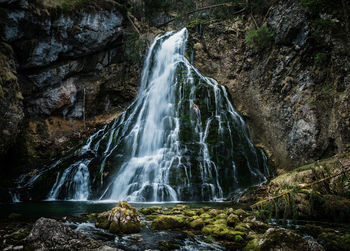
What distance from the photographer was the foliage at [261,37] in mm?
15545

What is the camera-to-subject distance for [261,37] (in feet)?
51.7

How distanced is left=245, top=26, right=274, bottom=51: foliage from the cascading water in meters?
3.96

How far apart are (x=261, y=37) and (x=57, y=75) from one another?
15573 mm

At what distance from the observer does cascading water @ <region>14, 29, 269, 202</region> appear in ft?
40.4

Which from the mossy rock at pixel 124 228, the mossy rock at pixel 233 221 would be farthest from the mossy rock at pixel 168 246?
the mossy rock at pixel 233 221

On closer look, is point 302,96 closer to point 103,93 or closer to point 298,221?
point 298,221

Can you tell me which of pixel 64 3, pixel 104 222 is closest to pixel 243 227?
pixel 104 222

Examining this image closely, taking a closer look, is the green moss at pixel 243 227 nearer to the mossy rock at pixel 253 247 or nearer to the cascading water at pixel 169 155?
the mossy rock at pixel 253 247

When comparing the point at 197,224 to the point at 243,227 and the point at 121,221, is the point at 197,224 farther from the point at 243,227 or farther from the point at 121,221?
the point at 121,221

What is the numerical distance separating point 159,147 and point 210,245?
964cm

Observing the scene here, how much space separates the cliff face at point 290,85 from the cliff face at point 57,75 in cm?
897

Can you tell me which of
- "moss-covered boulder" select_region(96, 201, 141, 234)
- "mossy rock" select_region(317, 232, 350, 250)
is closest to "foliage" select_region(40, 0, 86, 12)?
"moss-covered boulder" select_region(96, 201, 141, 234)

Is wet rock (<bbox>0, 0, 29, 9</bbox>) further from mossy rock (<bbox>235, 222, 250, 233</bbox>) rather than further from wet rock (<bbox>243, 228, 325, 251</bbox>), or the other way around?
wet rock (<bbox>243, 228, 325, 251</bbox>)

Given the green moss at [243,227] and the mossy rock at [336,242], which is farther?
the green moss at [243,227]
